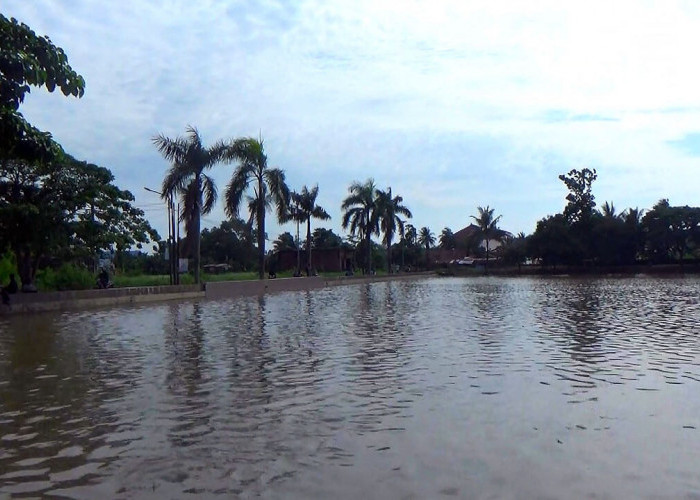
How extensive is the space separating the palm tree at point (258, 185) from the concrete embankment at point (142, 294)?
3100mm

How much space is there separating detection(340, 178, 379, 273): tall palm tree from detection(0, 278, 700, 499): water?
48.9m

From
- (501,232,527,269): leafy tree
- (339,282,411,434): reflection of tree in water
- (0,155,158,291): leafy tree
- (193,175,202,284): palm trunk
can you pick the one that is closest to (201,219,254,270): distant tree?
(501,232,527,269): leafy tree

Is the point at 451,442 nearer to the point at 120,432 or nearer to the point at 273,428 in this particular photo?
the point at 273,428

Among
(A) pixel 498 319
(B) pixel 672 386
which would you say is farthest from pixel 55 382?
(A) pixel 498 319

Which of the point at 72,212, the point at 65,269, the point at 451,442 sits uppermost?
the point at 72,212

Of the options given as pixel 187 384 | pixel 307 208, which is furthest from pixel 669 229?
pixel 187 384

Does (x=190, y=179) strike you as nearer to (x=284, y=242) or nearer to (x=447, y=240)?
(x=284, y=242)

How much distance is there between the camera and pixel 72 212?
2588 cm

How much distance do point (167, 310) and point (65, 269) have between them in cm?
873

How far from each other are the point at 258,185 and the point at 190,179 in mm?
4987

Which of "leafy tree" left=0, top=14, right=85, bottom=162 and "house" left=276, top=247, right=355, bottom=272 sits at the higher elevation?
"house" left=276, top=247, right=355, bottom=272

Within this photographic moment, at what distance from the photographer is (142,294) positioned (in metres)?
29.1

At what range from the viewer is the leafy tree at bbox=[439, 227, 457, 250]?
114 meters

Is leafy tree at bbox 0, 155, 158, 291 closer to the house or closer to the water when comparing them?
the water
